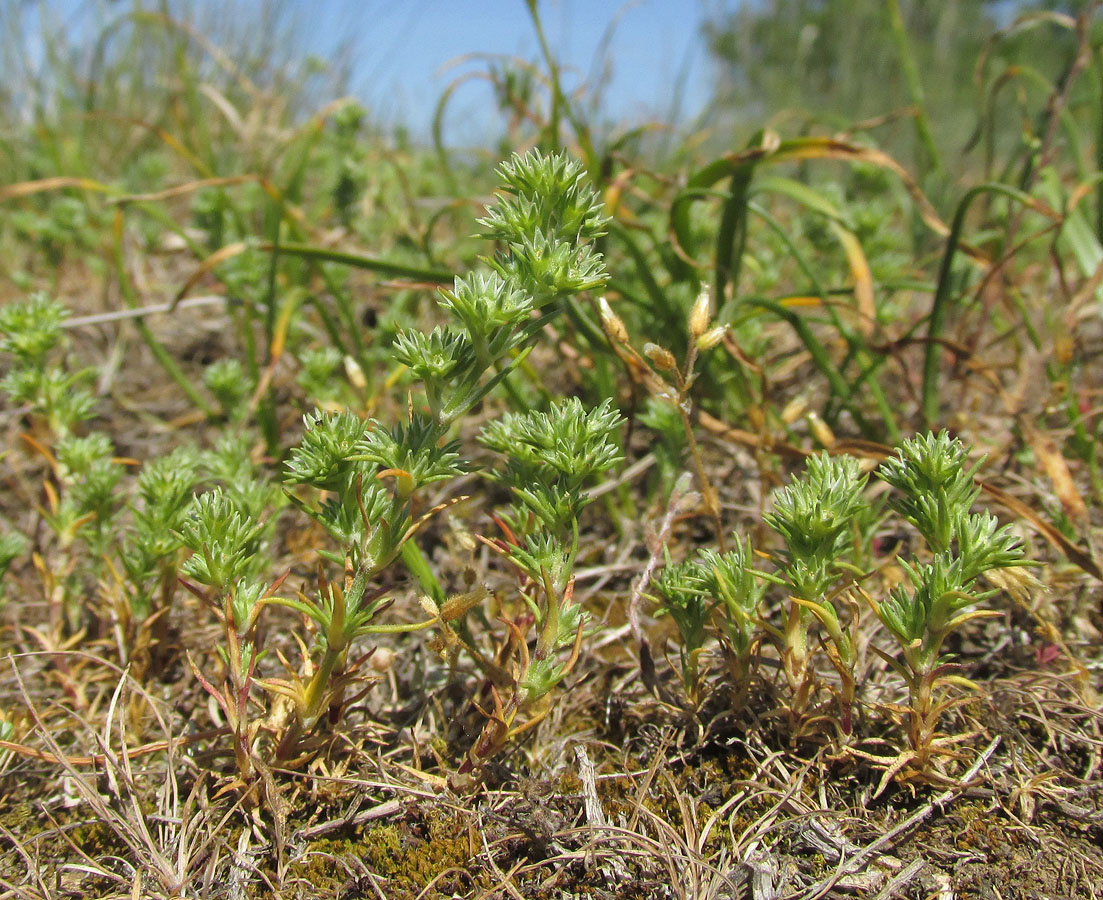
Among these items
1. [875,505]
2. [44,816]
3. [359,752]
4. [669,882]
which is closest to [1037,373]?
[875,505]

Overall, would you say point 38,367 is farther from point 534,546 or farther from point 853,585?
point 853,585

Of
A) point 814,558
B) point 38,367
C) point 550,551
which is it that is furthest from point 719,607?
point 38,367

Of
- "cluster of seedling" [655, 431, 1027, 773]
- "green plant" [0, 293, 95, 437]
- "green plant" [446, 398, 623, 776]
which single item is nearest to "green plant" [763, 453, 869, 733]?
"cluster of seedling" [655, 431, 1027, 773]

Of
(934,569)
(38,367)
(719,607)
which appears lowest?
(719,607)

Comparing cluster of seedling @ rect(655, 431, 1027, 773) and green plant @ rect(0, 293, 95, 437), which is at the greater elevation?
green plant @ rect(0, 293, 95, 437)

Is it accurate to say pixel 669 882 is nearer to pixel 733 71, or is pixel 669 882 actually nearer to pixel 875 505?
pixel 875 505

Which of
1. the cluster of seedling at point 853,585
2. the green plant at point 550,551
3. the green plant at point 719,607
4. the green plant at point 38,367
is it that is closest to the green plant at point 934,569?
the cluster of seedling at point 853,585

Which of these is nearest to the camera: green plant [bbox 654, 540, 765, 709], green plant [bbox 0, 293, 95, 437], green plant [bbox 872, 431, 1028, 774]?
green plant [bbox 872, 431, 1028, 774]

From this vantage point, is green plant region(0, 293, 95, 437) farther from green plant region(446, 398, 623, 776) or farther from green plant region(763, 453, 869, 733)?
green plant region(763, 453, 869, 733)

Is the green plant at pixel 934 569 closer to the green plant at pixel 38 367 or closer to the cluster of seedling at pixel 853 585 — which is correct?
the cluster of seedling at pixel 853 585

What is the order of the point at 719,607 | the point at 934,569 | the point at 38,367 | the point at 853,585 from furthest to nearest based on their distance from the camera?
the point at 38,367
the point at 719,607
the point at 853,585
the point at 934,569

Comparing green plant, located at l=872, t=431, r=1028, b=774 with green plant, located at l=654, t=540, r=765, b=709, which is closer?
green plant, located at l=872, t=431, r=1028, b=774
